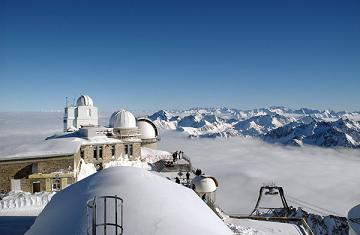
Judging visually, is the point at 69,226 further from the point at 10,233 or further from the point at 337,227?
the point at 337,227

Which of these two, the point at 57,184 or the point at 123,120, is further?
the point at 123,120

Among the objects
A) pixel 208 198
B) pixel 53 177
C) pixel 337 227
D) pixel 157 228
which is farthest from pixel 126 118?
pixel 337 227

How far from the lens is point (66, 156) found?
25938 mm

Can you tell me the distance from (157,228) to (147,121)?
1482 inches

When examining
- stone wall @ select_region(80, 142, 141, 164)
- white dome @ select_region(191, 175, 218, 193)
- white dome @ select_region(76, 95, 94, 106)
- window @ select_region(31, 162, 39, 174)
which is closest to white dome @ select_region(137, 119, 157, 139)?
stone wall @ select_region(80, 142, 141, 164)

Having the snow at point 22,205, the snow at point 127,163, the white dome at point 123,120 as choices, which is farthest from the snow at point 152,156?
the snow at point 22,205

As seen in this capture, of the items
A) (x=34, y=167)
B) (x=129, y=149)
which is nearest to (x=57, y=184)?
(x=34, y=167)

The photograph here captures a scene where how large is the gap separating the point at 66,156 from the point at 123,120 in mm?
12377

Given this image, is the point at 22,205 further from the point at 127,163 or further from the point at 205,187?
the point at 127,163

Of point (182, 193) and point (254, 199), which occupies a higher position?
point (182, 193)

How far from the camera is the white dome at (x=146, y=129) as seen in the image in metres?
44.7

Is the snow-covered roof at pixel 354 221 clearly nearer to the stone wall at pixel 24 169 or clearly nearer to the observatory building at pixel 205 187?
the observatory building at pixel 205 187

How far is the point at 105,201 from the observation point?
362 inches

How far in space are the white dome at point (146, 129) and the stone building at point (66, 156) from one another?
5.95 metres
